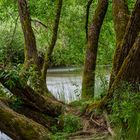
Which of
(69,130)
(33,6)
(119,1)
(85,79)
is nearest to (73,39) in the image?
(33,6)

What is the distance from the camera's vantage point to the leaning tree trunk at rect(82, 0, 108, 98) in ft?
30.0

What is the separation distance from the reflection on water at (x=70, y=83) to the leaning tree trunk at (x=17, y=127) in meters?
1.97

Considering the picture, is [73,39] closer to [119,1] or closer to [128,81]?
[119,1]

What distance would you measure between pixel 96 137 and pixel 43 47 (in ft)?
27.1

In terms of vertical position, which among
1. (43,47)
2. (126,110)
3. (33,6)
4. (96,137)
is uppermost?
(33,6)

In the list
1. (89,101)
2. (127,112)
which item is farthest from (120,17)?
(127,112)

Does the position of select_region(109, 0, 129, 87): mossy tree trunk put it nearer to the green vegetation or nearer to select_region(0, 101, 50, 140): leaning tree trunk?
the green vegetation

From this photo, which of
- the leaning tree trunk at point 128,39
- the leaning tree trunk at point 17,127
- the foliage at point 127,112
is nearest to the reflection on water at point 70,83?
the leaning tree trunk at point 128,39

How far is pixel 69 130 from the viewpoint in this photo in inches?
257

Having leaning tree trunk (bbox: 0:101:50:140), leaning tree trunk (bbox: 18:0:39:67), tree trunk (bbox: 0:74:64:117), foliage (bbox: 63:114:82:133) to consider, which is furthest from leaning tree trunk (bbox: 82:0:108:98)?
leaning tree trunk (bbox: 0:101:50:140)

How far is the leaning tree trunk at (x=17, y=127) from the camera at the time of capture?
5684mm

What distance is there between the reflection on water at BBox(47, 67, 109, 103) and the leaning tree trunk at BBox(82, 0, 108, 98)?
0.16 m

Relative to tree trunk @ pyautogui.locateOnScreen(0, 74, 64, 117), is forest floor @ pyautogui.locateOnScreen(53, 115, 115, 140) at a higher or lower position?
lower

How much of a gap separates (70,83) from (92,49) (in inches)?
230
